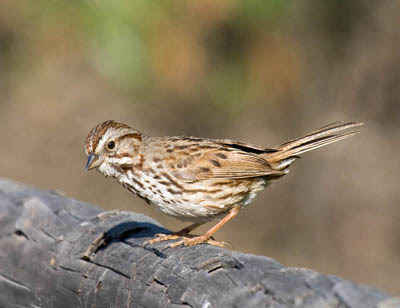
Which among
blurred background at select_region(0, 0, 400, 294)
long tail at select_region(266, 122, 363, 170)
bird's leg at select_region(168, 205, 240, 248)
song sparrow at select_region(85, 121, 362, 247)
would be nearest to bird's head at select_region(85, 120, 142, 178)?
song sparrow at select_region(85, 121, 362, 247)

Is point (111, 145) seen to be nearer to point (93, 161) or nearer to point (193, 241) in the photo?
point (93, 161)

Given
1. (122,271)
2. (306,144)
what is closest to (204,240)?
(122,271)

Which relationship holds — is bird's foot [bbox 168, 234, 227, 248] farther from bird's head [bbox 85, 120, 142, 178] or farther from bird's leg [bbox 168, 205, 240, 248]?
bird's head [bbox 85, 120, 142, 178]

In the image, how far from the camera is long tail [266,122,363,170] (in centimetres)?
546

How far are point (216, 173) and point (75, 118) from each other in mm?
5964

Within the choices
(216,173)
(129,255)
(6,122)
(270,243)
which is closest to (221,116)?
(270,243)

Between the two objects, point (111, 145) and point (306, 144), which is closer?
point (111, 145)

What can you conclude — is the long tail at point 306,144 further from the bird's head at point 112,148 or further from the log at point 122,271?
the log at point 122,271

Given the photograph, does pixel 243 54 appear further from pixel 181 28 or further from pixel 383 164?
pixel 383 164

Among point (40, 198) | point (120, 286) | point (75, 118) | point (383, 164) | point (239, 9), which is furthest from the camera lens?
point (75, 118)

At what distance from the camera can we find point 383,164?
10.3 meters

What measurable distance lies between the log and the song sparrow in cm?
26

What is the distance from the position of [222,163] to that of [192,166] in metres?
0.19

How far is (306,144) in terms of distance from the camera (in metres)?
5.64
